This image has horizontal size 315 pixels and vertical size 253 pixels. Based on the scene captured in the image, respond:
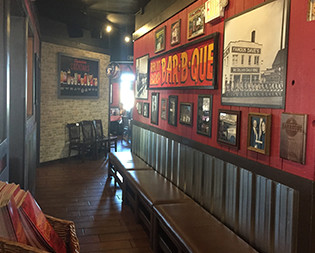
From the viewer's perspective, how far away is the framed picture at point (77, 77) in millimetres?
7723

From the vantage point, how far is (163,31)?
4449 millimetres

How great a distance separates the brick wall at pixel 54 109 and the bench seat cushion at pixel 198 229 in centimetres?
492

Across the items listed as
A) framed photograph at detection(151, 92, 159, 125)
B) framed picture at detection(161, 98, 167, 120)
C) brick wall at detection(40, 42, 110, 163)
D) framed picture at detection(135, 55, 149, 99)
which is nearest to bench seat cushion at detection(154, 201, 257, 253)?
framed picture at detection(161, 98, 167, 120)

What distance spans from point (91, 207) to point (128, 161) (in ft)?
3.04

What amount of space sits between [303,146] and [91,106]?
7.16m

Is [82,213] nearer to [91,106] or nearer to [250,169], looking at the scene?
[250,169]

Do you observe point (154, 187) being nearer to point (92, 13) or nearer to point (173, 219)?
point (173, 219)

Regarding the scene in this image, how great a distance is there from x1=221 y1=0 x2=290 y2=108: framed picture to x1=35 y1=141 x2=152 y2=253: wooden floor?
6.11 ft

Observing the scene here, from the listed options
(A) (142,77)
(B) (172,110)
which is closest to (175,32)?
(B) (172,110)

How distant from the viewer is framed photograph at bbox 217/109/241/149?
105 inches

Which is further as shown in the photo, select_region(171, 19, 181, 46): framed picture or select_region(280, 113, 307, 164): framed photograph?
select_region(171, 19, 181, 46): framed picture

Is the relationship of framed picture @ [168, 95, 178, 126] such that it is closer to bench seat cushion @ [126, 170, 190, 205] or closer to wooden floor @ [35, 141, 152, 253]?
bench seat cushion @ [126, 170, 190, 205]

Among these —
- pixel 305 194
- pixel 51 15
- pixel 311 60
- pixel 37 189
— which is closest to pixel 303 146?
pixel 305 194

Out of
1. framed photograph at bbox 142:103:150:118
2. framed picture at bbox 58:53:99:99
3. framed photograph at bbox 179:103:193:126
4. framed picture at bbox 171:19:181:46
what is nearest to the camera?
framed photograph at bbox 179:103:193:126
